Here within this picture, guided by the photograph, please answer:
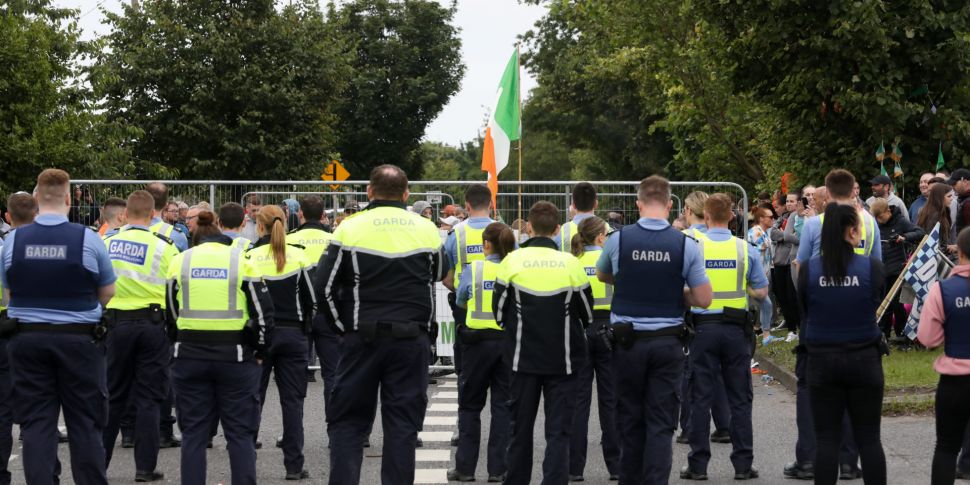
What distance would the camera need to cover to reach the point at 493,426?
9891 millimetres

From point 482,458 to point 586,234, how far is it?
6.97 ft

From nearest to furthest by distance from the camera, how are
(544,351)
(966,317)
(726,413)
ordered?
(966,317) → (544,351) → (726,413)

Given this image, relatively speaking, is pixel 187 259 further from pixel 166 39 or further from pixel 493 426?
pixel 166 39

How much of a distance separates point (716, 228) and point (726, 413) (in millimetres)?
1691

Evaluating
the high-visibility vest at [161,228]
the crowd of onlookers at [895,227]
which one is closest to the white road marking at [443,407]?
the high-visibility vest at [161,228]

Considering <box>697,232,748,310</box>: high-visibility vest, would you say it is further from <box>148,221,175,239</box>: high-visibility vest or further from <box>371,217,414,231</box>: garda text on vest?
<box>148,221,175,239</box>: high-visibility vest

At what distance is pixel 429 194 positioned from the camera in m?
16.8

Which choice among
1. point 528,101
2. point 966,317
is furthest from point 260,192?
point 528,101

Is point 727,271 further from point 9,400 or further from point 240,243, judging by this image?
point 9,400

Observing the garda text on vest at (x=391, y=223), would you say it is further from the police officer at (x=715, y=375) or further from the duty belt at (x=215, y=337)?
the police officer at (x=715, y=375)

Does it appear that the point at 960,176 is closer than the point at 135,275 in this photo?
No

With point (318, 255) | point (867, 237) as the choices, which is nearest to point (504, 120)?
point (318, 255)

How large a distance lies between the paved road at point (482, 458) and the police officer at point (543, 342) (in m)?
1.52

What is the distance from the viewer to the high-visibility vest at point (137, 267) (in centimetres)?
1001
